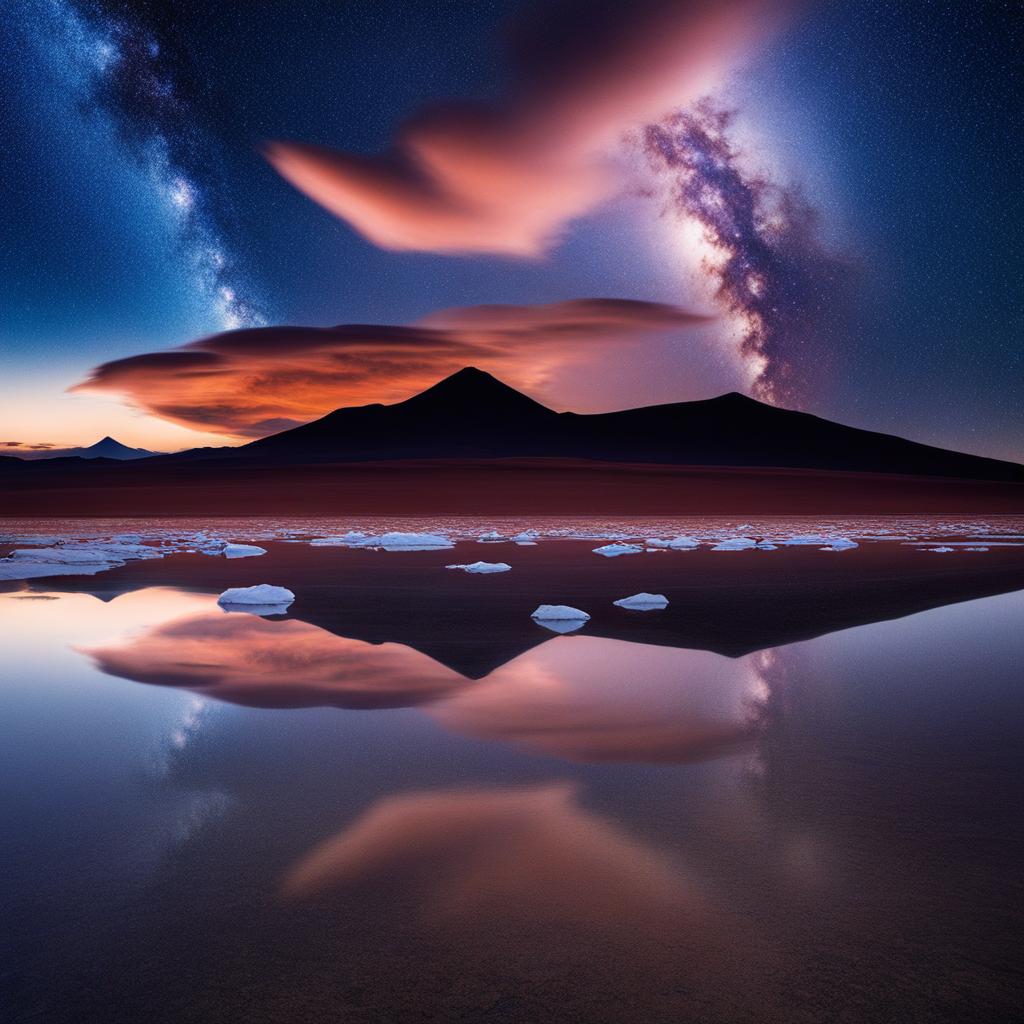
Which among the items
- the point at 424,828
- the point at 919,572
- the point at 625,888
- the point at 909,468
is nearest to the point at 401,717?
the point at 424,828

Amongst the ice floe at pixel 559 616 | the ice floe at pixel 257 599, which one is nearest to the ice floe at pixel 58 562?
the ice floe at pixel 257 599

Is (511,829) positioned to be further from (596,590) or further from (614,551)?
(614,551)

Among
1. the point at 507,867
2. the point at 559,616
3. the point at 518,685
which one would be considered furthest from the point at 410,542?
the point at 507,867

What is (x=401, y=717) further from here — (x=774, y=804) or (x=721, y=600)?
(x=721, y=600)

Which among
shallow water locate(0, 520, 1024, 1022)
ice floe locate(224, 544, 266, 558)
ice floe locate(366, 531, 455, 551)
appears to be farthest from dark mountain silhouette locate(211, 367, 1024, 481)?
shallow water locate(0, 520, 1024, 1022)

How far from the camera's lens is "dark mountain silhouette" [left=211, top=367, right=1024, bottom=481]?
159 meters

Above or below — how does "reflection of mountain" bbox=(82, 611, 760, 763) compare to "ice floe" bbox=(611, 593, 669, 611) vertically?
below

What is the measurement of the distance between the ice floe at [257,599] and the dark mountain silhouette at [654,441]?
455 feet

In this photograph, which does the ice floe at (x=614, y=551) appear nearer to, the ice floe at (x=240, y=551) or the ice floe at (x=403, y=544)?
the ice floe at (x=403, y=544)

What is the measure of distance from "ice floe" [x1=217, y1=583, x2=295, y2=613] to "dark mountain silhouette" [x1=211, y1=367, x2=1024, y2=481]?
138683mm

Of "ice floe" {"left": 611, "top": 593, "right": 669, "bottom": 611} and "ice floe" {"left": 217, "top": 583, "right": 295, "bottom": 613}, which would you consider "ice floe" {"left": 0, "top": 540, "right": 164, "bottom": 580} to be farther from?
"ice floe" {"left": 611, "top": 593, "right": 669, "bottom": 611}

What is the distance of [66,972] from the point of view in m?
2.33

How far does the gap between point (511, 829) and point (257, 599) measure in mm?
7356

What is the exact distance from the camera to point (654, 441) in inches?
6993
